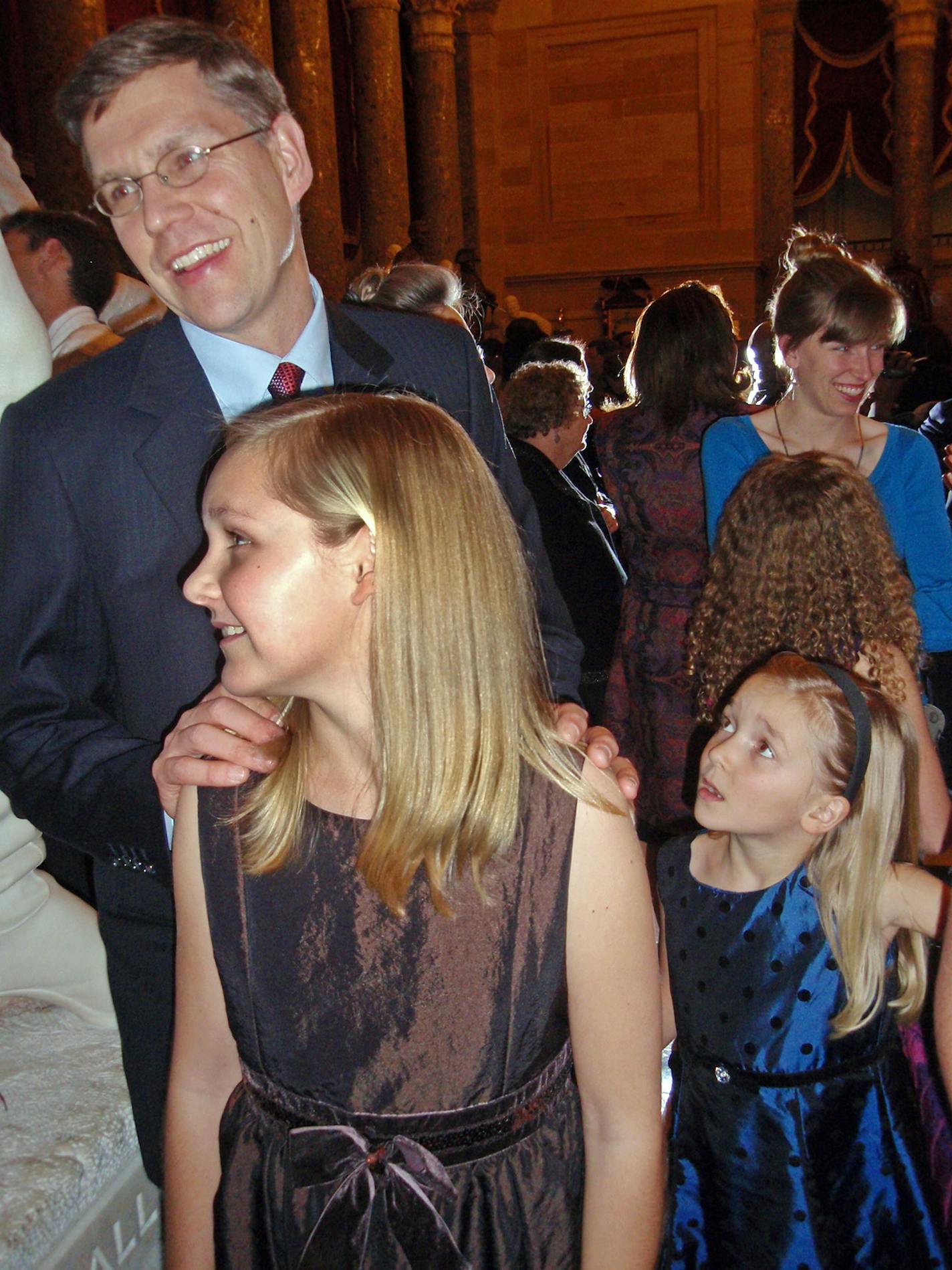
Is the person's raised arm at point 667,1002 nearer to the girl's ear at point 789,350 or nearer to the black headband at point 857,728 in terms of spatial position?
the black headband at point 857,728

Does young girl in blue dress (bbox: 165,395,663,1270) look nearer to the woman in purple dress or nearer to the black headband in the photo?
the black headband

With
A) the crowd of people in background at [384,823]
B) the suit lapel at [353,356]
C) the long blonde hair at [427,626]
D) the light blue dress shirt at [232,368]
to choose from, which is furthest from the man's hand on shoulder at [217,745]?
the suit lapel at [353,356]

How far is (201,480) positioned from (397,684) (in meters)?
0.46

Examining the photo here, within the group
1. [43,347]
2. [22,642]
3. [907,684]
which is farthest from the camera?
[907,684]

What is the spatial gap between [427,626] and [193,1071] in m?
0.62

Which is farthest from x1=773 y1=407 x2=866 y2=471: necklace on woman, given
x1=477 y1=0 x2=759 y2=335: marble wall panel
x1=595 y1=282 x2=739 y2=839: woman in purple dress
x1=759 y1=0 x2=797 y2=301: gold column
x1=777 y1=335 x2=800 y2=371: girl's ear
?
x1=759 y1=0 x2=797 y2=301: gold column

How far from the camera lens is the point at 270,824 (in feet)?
3.96

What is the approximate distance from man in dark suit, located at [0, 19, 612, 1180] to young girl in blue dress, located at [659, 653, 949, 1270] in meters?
0.46

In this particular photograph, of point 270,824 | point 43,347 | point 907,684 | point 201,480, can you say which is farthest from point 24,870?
point 907,684

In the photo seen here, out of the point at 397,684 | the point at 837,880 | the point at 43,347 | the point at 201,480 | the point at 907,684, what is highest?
the point at 43,347

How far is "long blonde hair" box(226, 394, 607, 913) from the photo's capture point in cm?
110

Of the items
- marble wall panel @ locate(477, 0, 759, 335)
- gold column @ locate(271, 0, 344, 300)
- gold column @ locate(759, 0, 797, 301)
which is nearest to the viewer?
gold column @ locate(271, 0, 344, 300)

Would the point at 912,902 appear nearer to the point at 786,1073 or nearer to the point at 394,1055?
the point at 786,1073

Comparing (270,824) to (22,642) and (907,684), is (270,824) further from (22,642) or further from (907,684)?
(907,684)
